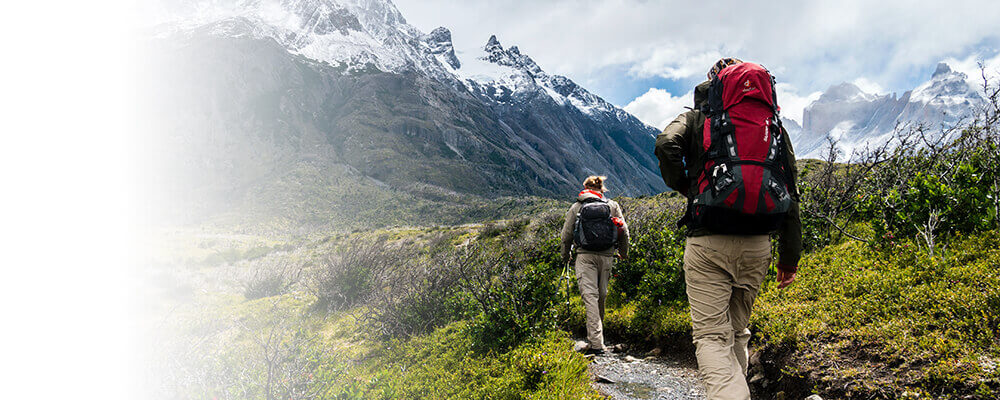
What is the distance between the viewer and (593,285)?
4812mm

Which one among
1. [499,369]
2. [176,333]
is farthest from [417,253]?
[499,369]

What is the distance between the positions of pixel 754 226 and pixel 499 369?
2847 mm

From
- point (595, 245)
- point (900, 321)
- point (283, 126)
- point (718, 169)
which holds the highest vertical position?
point (283, 126)

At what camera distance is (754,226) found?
224 cm

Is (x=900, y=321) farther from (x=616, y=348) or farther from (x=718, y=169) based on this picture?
(x=616, y=348)

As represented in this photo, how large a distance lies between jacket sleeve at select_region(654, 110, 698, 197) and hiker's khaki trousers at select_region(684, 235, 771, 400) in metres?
0.40

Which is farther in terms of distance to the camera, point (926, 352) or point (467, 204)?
point (467, 204)

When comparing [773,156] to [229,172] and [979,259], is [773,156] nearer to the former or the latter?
[979,259]

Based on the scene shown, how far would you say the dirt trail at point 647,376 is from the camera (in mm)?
3711

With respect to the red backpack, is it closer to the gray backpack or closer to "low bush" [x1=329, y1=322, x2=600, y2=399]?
"low bush" [x1=329, y1=322, x2=600, y2=399]

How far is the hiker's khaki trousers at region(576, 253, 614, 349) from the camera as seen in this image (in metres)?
4.76

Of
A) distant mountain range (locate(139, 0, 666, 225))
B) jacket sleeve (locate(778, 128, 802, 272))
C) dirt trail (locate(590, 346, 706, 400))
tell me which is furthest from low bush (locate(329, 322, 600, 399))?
distant mountain range (locate(139, 0, 666, 225))

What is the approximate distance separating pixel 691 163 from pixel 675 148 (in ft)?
0.70

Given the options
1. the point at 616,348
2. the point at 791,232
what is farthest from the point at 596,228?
the point at 791,232
